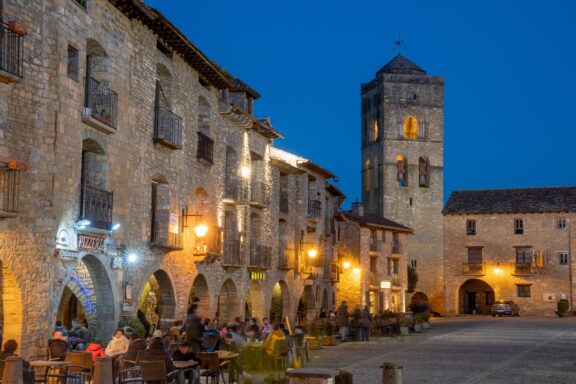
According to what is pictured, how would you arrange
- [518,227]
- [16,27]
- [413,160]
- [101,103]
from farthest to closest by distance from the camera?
[413,160] < [518,227] < [101,103] < [16,27]

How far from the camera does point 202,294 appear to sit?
25.6 m

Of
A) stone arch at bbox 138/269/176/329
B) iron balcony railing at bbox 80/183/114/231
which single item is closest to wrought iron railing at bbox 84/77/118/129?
iron balcony railing at bbox 80/183/114/231

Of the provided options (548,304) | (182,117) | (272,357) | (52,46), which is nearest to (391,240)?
(548,304)

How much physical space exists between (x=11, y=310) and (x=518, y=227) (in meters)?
54.1

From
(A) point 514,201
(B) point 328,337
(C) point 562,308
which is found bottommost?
(B) point 328,337

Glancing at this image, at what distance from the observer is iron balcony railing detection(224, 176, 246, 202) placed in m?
27.3

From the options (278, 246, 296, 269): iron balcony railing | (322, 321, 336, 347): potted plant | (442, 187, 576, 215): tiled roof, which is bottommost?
(322, 321, 336, 347): potted plant

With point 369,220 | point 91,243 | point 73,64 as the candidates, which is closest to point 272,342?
point 91,243

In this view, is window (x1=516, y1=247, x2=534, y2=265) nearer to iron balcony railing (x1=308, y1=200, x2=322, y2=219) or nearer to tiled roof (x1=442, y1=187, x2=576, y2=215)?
tiled roof (x1=442, y1=187, x2=576, y2=215)

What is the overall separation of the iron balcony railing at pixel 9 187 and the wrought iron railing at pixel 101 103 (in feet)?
9.55

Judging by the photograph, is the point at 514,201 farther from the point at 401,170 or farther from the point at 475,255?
the point at 401,170

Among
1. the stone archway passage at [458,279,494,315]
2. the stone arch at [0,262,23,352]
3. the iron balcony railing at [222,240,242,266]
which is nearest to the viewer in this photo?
the stone arch at [0,262,23,352]

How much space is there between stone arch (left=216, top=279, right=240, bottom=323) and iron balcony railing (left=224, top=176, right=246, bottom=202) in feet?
10.2

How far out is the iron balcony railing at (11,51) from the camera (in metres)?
14.4
